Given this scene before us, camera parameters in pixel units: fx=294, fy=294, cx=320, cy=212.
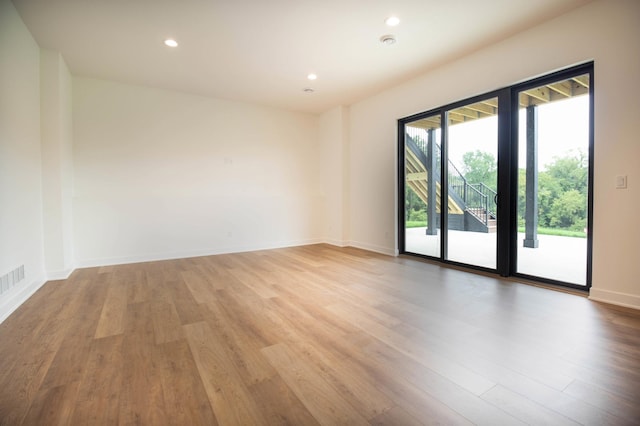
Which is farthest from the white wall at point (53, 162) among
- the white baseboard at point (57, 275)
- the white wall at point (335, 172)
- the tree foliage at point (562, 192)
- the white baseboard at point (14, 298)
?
the tree foliage at point (562, 192)

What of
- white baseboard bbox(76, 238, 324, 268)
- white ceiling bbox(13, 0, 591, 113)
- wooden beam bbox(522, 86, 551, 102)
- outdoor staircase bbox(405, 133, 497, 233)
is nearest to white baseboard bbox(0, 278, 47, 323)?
white baseboard bbox(76, 238, 324, 268)

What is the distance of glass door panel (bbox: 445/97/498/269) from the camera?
13.0 feet

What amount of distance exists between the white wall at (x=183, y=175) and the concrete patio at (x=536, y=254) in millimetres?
3150

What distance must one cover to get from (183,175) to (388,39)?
4.00m

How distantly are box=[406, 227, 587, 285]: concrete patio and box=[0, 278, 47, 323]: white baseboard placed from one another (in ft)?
16.8

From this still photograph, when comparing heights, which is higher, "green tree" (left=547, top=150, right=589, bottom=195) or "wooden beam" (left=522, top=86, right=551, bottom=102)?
"wooden beam" (left=522, top=86, right=551, bottom=102)

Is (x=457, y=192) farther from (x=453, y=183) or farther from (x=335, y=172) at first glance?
(x=335, y=172)

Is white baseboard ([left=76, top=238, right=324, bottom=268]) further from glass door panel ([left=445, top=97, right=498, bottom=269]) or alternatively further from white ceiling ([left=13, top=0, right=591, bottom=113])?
glass door panel ([left=445, top=97, right=498, bottom=269])

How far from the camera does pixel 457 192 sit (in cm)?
441

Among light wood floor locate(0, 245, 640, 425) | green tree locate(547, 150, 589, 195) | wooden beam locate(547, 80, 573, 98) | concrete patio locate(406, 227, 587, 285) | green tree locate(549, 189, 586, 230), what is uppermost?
wooden beam locate(547, 80, 573, 98)

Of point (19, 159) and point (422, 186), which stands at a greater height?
point (19, 159)

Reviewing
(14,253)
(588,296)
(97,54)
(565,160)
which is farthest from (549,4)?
(14,253)

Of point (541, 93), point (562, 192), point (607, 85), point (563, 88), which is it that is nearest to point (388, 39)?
point (541, 93)

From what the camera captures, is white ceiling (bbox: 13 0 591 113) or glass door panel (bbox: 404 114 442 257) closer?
white ceiling (bbox: 13 0 591 113)
